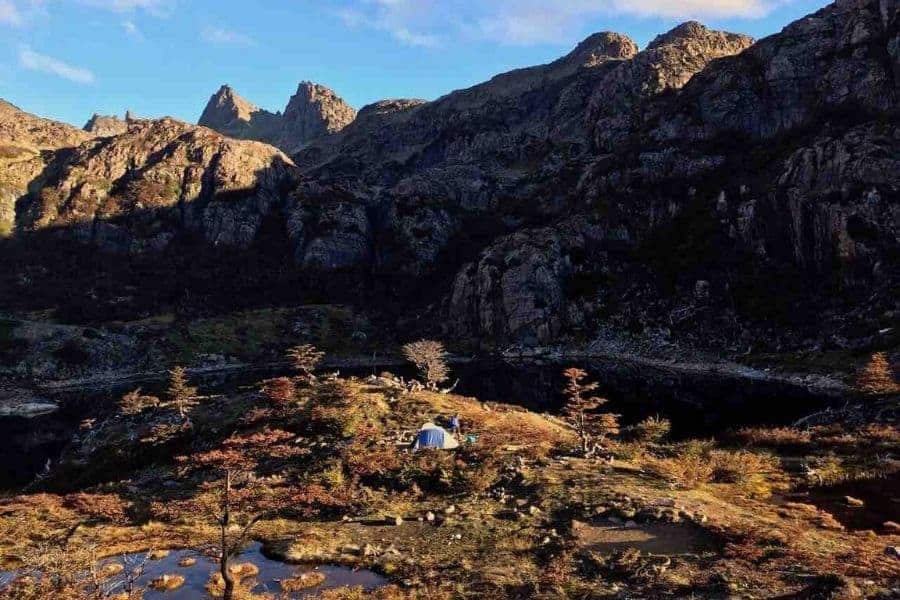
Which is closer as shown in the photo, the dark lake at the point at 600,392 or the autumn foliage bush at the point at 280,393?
the autumn foliage bush at the point at 280,393

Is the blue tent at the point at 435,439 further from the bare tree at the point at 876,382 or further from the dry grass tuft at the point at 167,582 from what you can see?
the bare tree at the point at 876,382

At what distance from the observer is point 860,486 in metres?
40.2

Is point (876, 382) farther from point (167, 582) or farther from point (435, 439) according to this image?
point (167, 582)

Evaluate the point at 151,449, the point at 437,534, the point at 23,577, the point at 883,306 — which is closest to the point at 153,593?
the point at 23,577

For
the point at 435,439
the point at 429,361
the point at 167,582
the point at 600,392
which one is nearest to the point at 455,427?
the point at 435,439

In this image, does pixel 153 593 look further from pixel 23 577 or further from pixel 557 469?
pixel 557 469

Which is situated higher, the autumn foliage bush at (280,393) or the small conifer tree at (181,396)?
the autumn foliage bush at (280,393)

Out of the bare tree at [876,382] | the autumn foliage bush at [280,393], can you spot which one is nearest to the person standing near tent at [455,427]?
the autumn foliage bush at [280,393]

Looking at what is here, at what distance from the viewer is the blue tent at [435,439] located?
147ft

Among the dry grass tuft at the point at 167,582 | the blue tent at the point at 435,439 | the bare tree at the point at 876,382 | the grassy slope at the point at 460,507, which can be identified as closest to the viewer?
the grassy slope at the point at 460,507

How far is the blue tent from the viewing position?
4481cm

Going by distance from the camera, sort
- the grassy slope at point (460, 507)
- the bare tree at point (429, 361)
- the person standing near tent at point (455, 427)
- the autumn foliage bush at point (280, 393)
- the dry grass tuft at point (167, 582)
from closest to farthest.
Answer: the grassy slope at point (460, 507), the dry grass tuft at point (167, 582), the person standing near tent at point (455, 427), the autumn foliage bush at point (280, 393), the bare tree at point (429, 361)

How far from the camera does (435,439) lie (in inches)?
1772

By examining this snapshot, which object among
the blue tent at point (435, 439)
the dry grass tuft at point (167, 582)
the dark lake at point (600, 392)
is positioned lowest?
the dark lake at point (600, 392)
